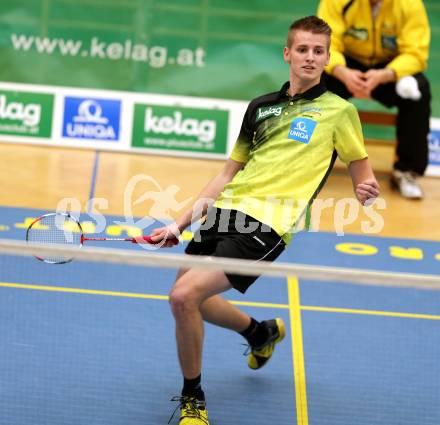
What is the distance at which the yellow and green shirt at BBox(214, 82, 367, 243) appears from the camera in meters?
4.49

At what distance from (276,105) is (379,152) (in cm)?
455

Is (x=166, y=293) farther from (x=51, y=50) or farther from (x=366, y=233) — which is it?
(x=51, y=50)

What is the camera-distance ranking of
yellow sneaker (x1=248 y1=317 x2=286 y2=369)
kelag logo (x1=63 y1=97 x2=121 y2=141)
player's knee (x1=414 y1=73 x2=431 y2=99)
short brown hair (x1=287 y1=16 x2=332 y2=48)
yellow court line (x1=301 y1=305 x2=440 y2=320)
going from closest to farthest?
1. short brown hair (x1=287 y1=16 x2=332 y2=48)
2. yellow sneaker (x1=248 y1=317 x2=286 y2=369)
3. yellow court line (x1=301 y1=305 x2=440 y2=320)
4. player's knee (x1=414 y1=73 x2=431 y2=99)
5. kelag logo (x1=63 y1=97 x2=121 y2=141)

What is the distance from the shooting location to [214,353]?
17.4 ft

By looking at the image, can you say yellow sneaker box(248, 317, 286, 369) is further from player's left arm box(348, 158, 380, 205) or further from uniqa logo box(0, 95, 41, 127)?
uniqa logo box(0, 95, 41, 127)

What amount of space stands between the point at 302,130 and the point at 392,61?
3750 millimetres

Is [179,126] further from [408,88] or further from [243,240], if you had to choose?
[243,240]

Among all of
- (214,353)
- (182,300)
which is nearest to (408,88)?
(214,353)

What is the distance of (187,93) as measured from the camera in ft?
29.4

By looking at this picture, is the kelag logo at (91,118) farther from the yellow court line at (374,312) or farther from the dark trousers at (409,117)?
the yellow court line at (374,312)

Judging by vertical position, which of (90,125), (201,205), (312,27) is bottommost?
(90,125)

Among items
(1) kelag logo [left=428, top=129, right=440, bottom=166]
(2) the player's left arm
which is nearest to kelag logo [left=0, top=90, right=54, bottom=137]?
(1) kelag logo [left=428, top=129, right=440, bottom=166]

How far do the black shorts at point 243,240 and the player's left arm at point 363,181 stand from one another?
0.40 m

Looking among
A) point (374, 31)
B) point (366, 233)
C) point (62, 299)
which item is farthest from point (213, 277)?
point (374, 31)
